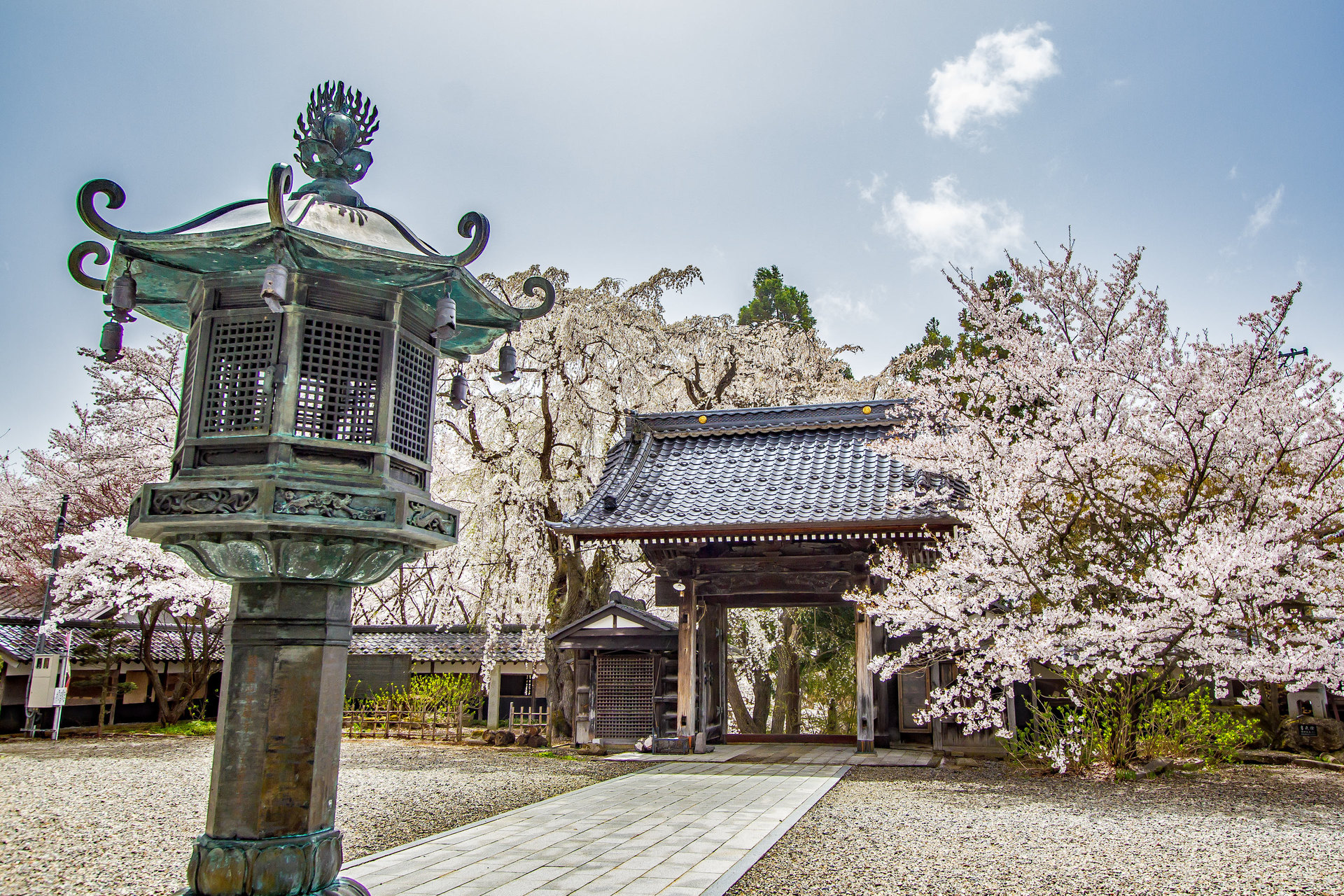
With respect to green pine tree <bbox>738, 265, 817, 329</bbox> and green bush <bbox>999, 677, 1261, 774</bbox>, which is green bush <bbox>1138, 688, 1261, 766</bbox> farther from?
green pine tree <bbox>738, 265, 817, 329</bbox>

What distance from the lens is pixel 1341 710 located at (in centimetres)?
1252

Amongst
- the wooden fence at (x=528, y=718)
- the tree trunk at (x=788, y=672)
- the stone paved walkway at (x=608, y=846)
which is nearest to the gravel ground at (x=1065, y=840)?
the stone paved walkway at (x=608, y=846)

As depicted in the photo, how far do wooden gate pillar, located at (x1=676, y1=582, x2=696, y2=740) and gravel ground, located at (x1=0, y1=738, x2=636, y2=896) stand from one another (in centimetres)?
116

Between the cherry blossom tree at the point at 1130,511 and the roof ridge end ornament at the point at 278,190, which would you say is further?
the cherry blossom tree at the point at 1130,511

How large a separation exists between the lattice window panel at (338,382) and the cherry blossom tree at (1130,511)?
282 inches

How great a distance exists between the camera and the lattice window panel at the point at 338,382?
12.5 ft

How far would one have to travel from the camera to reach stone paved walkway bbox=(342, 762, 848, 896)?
15.6 ft

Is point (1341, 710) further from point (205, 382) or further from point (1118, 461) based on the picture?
point (205, 382)

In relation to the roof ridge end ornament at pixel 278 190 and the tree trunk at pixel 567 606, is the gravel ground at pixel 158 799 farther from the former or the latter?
the roof ridge end ornament at pixel 278 190

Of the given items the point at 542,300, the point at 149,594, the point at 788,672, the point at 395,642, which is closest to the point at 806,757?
the point at 788,672

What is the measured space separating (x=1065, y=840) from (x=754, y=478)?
733 centimetres

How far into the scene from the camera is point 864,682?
38.6ft

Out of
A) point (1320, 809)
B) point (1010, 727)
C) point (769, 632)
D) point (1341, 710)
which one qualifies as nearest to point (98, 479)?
point (769, 632)

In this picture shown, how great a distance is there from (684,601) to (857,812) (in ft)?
17.6
